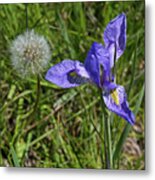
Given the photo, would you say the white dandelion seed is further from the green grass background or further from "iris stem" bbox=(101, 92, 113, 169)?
"iris stem" bbox=(101, 92, 113, 169)

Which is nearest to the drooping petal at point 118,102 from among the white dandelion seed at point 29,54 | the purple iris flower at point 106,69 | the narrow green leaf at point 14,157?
the purple iris flower at point 106,69

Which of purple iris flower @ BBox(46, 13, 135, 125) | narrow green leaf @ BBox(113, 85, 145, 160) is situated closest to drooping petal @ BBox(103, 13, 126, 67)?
purple iris flower @ BBox(46, 13, 135, 125)

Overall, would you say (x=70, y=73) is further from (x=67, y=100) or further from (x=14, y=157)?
(x=14, y=157)

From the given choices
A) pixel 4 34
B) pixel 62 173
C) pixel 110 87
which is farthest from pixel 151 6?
pixel 62 173

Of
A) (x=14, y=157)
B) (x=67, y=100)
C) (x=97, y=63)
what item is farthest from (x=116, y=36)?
(x=14, y=157)

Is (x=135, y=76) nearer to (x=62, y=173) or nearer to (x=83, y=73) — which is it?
(x=83, y=73)

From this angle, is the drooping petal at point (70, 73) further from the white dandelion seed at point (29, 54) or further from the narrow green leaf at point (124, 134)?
the narrow green leaf at point (124, 134)

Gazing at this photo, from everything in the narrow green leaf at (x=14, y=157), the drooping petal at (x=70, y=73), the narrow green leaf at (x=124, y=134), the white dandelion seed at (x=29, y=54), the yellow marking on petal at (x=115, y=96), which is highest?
the white dandelion seed at (x=29, y=54)

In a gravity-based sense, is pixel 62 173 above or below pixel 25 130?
below
